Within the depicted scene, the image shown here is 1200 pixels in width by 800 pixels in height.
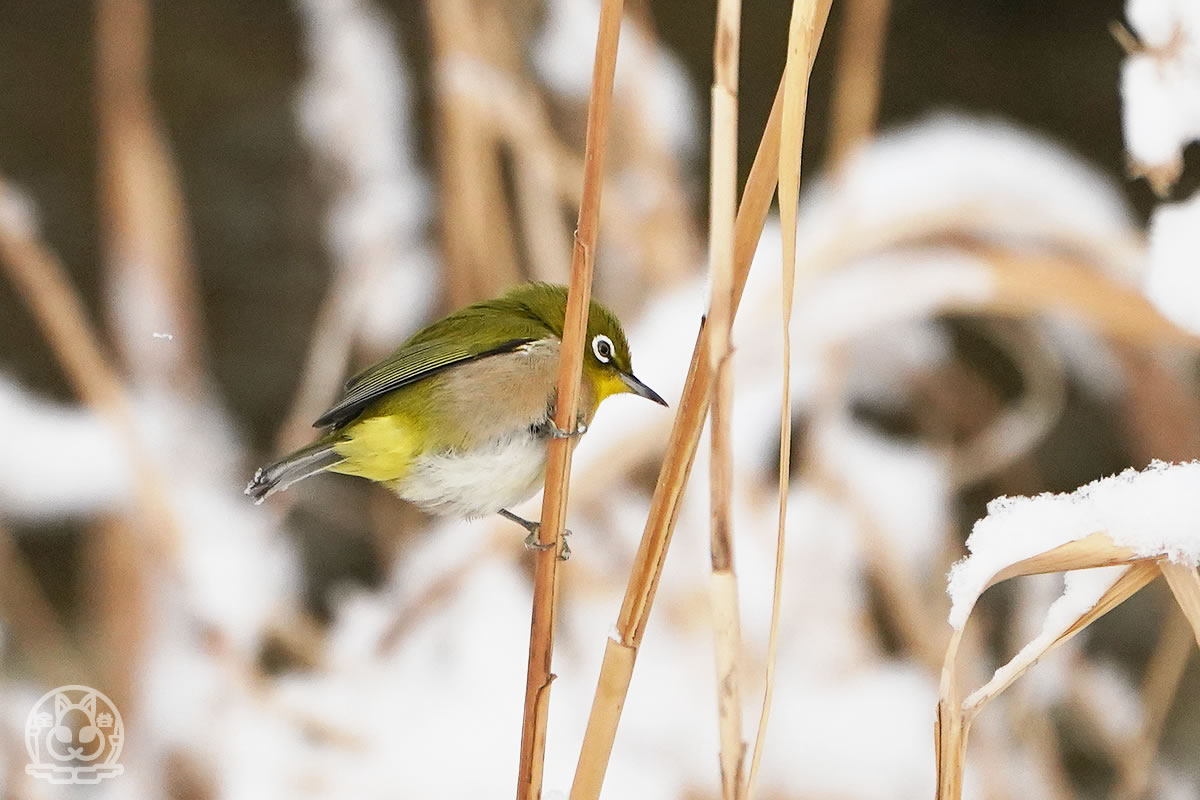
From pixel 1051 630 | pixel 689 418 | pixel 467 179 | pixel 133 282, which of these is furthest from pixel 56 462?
pixel 1051 630

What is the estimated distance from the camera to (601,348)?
0.76 m

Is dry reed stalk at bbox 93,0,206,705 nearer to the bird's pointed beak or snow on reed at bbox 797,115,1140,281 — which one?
the bird's pointed beak

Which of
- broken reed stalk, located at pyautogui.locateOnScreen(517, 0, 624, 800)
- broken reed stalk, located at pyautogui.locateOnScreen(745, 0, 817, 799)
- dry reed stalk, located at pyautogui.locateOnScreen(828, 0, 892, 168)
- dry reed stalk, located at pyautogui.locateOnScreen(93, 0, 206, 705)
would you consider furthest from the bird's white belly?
dry reed stalk, located at pyautogui.locateOnScreen(828, 0, 892, 168)

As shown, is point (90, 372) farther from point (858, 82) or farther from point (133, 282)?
point (858, 82)

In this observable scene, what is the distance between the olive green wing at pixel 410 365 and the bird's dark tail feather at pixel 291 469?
2 centimetres

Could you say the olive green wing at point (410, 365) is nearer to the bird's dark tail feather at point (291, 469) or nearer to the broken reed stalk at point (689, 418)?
the bird's dark tail feather at point (291, 469)

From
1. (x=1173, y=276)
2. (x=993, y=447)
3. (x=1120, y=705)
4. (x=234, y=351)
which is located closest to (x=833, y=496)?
(x=993, y=447)

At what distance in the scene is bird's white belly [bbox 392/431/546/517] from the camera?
77 cm

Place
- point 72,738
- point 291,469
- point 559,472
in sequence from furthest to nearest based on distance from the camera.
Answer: point 72,738
point 291,469
point 559,472

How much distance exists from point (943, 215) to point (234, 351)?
1354 millimetres

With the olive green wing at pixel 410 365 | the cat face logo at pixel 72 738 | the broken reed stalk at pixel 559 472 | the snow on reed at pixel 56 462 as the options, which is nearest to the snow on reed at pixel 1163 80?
the broken reed stalk at pixel 559 472

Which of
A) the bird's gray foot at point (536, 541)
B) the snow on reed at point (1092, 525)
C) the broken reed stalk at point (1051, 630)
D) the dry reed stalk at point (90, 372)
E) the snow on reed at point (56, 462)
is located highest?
the snow on reed at point (56, 462)

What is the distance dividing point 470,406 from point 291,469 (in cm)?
16

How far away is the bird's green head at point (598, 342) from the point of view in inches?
30.0
